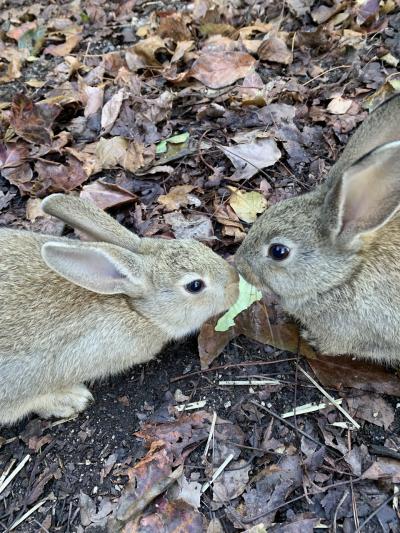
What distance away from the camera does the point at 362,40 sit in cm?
650

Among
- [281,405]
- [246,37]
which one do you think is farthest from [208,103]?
[281,405]

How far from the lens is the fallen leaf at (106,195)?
18.4 ft

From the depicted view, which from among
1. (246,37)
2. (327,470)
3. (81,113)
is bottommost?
(327,470)

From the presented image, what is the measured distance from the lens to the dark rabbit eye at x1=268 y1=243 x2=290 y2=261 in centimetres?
418

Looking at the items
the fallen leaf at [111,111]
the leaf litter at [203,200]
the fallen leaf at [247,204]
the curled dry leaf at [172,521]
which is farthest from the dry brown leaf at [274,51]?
the curled dry leaf at [172,521]

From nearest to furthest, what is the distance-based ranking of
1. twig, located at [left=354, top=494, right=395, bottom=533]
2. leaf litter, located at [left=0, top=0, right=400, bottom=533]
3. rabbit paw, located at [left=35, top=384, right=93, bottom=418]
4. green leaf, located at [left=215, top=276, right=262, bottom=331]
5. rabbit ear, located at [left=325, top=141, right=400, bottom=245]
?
1. rabbit ear, located at [left=325, top=141, right=400, bottom=245]
2. twig, located at [left=354, top=494, right=395, bottom=533]
3. leaf litter, located at [left=0, top=0, right=400, bottom=533]
4. rabbit paw, located at [left=35, top=384, right=93, bottom=418]
5. green leaf, located at [left=215, top=276, right=262, bottom=331]

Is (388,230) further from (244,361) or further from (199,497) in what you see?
(199,497)

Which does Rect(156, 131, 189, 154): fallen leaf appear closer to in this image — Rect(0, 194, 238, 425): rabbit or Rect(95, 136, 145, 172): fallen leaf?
Rect(95, 136, 145, 172): fallen leaf

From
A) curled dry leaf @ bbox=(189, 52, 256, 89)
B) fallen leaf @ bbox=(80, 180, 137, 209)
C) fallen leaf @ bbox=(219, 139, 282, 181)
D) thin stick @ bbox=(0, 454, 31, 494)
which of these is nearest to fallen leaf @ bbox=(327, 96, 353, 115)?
fallen leaf @ bbox=(219, 139, 282, 181)

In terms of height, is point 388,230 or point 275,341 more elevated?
point 388,230

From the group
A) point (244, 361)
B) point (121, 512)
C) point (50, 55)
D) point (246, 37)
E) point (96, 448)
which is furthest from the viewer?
point (50, 55)

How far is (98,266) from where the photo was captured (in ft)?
13.3

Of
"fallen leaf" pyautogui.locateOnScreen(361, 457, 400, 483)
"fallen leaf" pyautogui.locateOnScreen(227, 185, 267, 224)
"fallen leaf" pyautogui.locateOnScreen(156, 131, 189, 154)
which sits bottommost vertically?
"fallen leaf" pyautogui.locateOnScreen(361, 457, 400, 483)

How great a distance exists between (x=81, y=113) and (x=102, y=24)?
6.54ft
